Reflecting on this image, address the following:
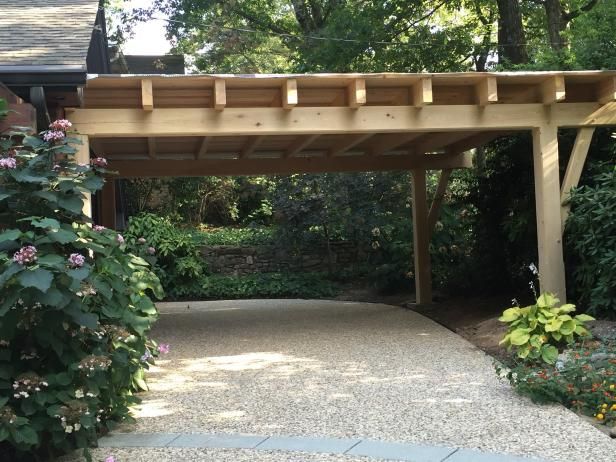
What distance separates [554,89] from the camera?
275 inches

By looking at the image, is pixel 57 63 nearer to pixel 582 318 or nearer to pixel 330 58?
pixel 582 318

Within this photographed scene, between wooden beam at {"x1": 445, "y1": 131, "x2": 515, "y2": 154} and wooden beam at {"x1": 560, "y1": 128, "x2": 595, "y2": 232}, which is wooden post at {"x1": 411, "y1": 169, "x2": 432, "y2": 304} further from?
wooden beam at {"x1": 560, "y1": 128, "x2": 595, "y2": 232}

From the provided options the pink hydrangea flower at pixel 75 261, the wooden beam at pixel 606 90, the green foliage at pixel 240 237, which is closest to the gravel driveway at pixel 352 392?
the pink hydrangea flower at pixel 75 261

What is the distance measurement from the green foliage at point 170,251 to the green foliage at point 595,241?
8629 mm

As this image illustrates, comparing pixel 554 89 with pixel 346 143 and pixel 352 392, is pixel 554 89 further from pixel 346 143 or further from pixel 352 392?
pixel 352 392

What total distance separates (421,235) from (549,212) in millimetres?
3669

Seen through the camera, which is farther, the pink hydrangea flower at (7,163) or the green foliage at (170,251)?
the green foliage at (170,251)

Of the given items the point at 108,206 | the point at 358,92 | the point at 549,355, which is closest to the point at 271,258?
the point at 108,206

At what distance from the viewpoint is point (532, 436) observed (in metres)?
4.12

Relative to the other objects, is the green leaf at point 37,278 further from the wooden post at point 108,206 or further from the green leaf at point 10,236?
the wooden post at point 108,206

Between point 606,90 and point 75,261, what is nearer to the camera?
point 75,261

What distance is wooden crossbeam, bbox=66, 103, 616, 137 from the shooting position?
6523mm

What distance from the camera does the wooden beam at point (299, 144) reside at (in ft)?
27.5

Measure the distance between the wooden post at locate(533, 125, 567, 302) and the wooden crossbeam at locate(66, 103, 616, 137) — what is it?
0.21 metres
